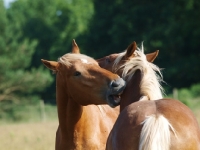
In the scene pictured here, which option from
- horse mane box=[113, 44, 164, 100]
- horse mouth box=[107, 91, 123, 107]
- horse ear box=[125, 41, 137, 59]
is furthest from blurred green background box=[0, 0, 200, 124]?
horse mane box=[113, 44, 164, 100]

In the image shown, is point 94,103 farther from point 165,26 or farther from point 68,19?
point 68,19

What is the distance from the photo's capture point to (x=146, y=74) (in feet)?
18.8

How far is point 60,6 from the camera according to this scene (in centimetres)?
6844

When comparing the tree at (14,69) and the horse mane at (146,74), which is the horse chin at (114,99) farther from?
the tree at (14,69)

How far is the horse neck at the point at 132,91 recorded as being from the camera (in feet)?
18.8

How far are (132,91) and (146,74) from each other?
25 cm

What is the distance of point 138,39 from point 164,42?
2.29 metres

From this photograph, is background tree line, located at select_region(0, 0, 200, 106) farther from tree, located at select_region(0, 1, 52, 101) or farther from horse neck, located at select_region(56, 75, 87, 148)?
horse neck, located at select_region(56, 75, 87, 148)

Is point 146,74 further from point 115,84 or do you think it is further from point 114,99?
point 114,99

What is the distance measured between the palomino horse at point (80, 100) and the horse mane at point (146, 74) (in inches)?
11.2

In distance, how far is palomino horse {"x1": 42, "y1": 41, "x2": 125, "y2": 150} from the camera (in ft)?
21.0

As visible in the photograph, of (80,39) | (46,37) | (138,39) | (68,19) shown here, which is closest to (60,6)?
(68,19)

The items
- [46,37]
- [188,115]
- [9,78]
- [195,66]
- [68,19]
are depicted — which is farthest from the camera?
[68,19]

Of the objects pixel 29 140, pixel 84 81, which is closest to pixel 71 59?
pixel 84 81
